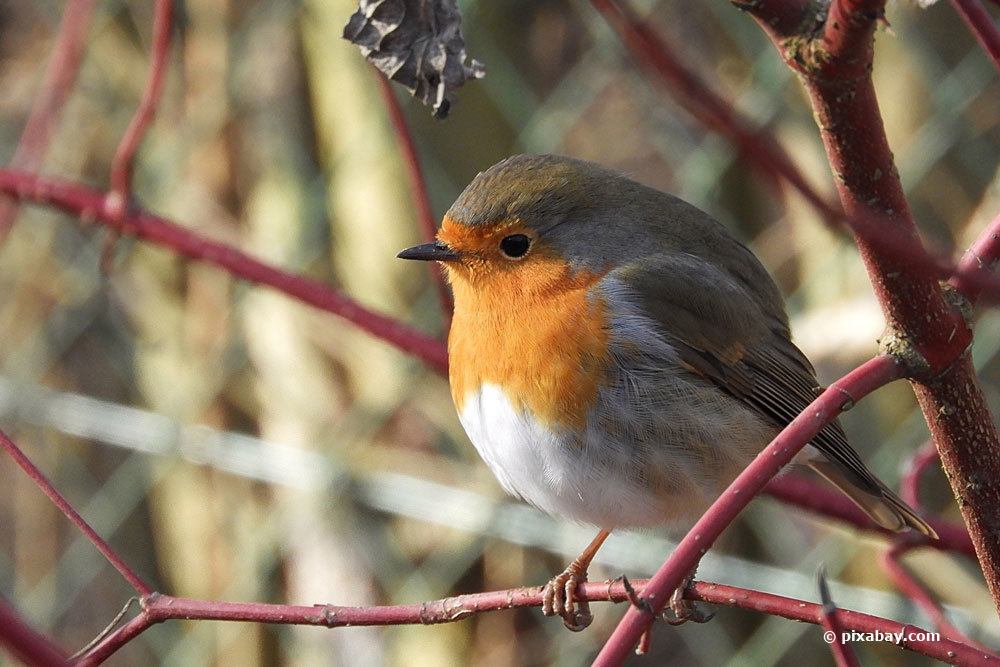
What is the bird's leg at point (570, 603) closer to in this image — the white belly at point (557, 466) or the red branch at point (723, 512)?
the white belly at point (557, 466)

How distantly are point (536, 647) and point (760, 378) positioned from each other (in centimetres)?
209

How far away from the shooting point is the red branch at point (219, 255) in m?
1.69

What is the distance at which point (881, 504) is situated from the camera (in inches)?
76.2

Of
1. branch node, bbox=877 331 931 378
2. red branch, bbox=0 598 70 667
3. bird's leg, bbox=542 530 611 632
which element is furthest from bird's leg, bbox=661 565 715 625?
red branch, bbox=0 598 70 667

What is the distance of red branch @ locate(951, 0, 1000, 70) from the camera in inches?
32.8

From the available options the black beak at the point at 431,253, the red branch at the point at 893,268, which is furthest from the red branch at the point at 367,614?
the black beak at the point at 431,253

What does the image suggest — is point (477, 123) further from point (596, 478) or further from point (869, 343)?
point (596, 478)

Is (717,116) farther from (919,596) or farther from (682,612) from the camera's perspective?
(682,612)

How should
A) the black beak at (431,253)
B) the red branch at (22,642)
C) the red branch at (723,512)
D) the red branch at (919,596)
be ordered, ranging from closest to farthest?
the red branch at (22,642)
the red branch at (723,512)
the red branch at (919,596)
the black beak at (431,253)

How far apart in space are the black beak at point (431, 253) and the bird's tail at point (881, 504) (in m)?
0.74

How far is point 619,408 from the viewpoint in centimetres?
182

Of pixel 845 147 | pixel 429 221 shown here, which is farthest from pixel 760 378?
pixel 845 147

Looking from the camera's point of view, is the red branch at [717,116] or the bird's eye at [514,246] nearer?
the red branch at [717,116]

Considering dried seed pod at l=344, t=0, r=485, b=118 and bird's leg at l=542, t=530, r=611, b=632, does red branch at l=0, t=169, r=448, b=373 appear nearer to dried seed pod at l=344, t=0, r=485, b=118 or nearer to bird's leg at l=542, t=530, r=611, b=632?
bird's leg at l=542, t=530, r=611, b=632
